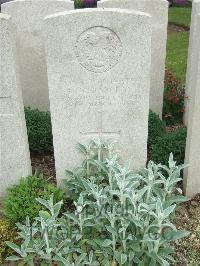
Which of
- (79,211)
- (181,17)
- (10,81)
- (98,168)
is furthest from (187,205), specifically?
(181,17)

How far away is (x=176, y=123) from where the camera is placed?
262 inches

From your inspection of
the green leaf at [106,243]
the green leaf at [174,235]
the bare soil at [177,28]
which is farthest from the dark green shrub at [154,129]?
the bare soil at [177,28]

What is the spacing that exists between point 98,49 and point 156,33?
1.93m

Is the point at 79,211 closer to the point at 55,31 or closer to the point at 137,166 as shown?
the point at 137,166

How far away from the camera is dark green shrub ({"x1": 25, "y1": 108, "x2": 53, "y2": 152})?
5545 mm

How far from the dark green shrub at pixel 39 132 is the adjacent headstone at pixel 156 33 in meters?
1.65

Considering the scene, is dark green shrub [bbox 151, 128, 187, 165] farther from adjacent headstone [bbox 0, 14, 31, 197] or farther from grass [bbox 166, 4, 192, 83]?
grass [bbox 166, 4, 192, 83]

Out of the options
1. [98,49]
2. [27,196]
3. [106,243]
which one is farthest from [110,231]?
[98,49]

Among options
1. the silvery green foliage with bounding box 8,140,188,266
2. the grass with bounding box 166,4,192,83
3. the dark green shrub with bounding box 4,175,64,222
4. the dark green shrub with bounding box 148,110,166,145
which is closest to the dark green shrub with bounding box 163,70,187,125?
the dark green shrub with bounding box 148,110,166,145

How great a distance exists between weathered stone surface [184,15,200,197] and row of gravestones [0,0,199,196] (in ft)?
0.14

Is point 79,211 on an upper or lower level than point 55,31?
lower

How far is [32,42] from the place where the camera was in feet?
19.1

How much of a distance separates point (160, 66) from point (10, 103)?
2574 mm

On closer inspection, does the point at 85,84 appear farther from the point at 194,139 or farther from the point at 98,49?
the point at 194,139
